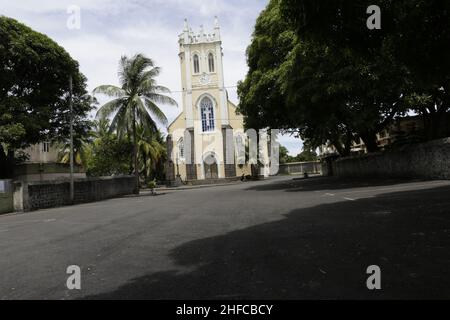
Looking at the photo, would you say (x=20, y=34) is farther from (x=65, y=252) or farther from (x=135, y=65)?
(x=65, y=252)

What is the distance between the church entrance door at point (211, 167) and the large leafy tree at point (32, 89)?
2416cm

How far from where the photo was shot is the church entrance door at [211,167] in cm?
4869

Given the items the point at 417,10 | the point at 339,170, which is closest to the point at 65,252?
the point at 417,10

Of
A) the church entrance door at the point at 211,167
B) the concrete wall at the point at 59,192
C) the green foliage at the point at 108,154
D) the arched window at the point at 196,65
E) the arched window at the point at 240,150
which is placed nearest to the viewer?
the concrete wall at the point at 59,192

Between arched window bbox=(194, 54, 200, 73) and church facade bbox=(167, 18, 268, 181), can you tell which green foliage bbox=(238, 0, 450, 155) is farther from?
arched window bbox=(194, 54, 200, 73)

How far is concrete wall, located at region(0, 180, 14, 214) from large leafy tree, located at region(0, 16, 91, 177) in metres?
2.23

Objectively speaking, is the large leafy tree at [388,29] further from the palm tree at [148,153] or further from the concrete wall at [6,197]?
the palm tree at [148,153]

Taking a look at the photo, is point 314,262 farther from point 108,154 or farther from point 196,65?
point 196,65

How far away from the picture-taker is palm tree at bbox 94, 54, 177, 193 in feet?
96.2

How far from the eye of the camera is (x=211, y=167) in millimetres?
48906

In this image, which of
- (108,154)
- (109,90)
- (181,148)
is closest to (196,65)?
(181,148)

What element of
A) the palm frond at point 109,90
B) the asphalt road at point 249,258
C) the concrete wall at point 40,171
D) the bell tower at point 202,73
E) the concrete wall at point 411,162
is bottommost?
the asphalt road at point 249,258

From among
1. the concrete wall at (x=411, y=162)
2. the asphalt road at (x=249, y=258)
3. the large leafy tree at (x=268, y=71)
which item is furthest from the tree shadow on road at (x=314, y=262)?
the large leafy tree at (x=268, y=71)

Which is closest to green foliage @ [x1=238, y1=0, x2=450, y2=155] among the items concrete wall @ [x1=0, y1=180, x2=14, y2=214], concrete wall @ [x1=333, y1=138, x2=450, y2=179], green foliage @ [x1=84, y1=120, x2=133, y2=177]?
concrete wall @ [x1=333, y1=138, x2=450, y2=179]
